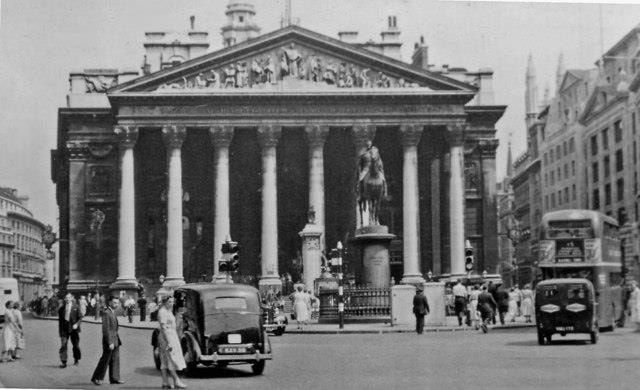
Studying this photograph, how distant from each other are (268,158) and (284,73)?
17.7 ft

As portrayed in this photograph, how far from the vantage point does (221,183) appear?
78.0 metres

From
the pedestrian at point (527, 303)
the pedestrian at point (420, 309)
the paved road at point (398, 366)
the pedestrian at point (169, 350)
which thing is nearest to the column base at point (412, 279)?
the pedestrian at point (527, 303)

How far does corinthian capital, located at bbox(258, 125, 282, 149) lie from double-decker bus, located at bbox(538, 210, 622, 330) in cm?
3747

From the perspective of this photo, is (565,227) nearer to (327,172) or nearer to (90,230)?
(327,172)

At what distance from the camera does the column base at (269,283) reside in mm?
75250

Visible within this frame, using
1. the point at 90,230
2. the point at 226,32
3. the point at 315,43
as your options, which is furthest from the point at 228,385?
the point at 226,32

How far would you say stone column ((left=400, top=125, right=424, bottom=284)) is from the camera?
7844 centimetres

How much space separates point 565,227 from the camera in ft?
137

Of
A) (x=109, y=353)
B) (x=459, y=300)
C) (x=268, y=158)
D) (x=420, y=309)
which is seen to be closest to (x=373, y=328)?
(x=420, y=309)

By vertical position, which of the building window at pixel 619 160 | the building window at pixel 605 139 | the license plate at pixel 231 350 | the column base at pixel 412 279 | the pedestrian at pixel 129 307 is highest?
the building window at pixel 605 139

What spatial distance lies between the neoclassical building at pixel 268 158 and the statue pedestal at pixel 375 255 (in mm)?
29490

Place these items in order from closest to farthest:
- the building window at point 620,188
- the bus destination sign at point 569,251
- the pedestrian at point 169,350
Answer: the pedestrian at point 169,350 < the bus destination sign at point 569,251 < the building window at point 620,188

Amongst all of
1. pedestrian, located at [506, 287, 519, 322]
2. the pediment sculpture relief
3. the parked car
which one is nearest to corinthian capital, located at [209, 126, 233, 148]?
the pediment sculpture relief

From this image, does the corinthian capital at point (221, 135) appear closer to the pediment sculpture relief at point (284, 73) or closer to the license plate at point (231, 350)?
the pediment sculpture relief at point (284, 73)
